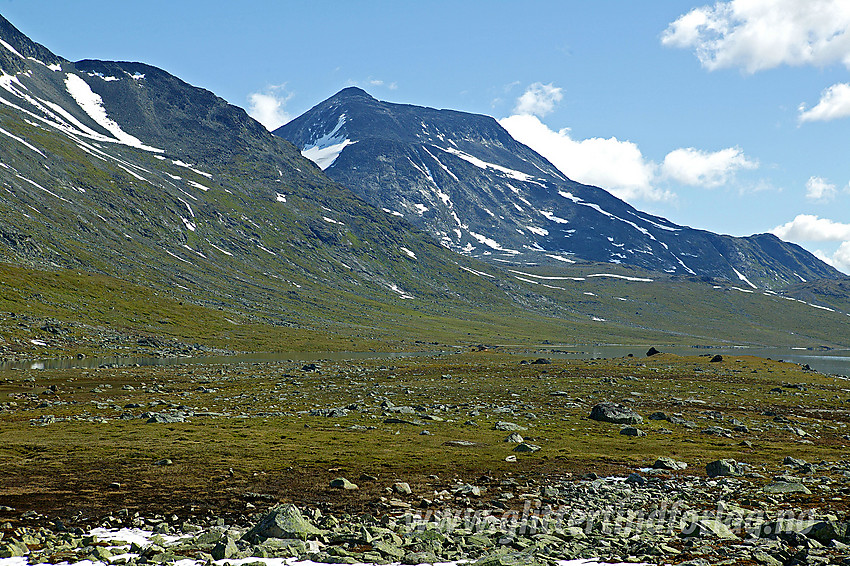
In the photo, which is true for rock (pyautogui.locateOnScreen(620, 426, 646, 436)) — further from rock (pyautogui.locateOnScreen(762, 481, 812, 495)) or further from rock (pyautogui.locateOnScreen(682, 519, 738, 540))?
rock (pyautogui.locateOnScreen(682, 519, 738, 540))

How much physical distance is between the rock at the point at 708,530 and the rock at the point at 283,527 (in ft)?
35.9

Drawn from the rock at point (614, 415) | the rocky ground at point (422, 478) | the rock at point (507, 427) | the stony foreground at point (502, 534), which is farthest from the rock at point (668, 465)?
the rock at point (614, 415)

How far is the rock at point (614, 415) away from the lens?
147 ft

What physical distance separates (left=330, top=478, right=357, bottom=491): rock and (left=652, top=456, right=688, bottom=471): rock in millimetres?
14408

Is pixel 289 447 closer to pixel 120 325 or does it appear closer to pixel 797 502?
pixel 797 502

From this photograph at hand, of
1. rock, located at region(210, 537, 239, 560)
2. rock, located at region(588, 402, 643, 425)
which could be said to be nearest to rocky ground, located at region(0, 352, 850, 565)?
rock, located at region(210, 537, 239, 560)

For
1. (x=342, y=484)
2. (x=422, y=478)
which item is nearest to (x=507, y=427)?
(x=422, y=478)

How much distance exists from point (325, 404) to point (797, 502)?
39620 mm

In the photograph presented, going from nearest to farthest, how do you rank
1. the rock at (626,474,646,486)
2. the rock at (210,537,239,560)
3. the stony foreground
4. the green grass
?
1. the rock at (210,537,239,560)
2. the stony foreground
3. the rock at (626,474,646,486)
4. the green grass

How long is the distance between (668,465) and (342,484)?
15.4 meters

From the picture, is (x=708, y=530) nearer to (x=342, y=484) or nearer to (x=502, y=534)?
(x=502, y=534)

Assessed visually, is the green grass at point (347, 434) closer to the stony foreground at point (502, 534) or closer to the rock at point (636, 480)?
the rock at point (636, 480)

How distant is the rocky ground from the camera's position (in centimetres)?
1691

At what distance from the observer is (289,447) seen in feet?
107
